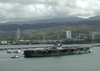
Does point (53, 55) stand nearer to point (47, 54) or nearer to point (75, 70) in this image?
point (47, 54)

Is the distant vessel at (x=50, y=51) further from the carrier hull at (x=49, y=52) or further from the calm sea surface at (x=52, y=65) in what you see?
the calm sea surface at (x=52, y=65)

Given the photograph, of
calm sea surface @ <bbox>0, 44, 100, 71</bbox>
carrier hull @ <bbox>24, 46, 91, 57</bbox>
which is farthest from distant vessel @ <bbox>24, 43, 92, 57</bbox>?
calm sea surface @ <bbox>0, 44, 100, 71</bbox>

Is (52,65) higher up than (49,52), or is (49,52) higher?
(49,52)

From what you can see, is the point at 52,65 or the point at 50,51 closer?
the point at 52,65

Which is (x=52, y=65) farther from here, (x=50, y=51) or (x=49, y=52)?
(x=50, y=51)

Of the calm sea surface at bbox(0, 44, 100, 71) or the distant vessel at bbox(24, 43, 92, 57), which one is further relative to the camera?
the distant vessel at bbox(24, 43, 92, 57)

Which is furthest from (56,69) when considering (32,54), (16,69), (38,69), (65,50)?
(65,50)

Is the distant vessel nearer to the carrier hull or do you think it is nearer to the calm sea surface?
the carrier hull

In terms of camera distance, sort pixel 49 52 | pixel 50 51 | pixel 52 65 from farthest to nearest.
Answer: pixel 50 51, pixel 49 52, pixel 52 65

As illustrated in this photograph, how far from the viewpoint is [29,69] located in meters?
51.6

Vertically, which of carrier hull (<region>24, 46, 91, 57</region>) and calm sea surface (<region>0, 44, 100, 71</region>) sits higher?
carrier hull (<region>24, 46, 91, 57</region>)

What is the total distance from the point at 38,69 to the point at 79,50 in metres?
40.1

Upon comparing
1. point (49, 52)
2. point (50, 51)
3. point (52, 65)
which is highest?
point (50, 51)

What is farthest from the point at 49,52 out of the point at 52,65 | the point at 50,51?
the point at 52,65
